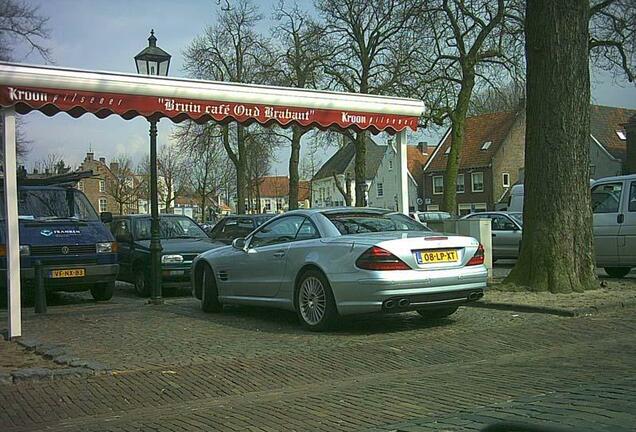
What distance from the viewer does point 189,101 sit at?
10789mm

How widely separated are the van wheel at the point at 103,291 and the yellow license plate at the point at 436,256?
22.5 feet

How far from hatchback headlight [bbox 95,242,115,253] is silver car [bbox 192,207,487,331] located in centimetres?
341

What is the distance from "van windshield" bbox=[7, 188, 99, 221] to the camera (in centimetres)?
1324

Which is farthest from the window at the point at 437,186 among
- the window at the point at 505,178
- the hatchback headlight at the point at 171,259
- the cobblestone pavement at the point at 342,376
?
the cobblestone pavement at the point at 342,376

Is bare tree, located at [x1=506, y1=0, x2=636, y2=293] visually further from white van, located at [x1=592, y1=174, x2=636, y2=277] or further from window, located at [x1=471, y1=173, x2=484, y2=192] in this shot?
window, located at [x1=471, y1=173, x2=484, y2=192]

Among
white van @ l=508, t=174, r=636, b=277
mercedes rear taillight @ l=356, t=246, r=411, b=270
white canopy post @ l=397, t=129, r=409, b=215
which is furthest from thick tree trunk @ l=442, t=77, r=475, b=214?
mercedes rear taillight @ l=356, t=246, r=411, b=270

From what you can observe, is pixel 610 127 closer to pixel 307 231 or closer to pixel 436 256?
pixel 307 231

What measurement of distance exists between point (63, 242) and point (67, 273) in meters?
0.53

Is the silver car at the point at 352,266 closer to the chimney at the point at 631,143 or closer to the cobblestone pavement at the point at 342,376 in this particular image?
the cobblestone pavement at the point at 342,376

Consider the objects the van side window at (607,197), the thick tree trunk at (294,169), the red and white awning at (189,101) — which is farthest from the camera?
the thick tree trunk at (294,169)

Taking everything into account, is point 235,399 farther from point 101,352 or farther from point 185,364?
point 101,352

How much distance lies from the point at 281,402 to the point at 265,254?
427cm

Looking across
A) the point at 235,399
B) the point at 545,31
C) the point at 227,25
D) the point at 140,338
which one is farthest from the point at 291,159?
the point at 235,399

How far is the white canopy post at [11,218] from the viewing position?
9.16 m
